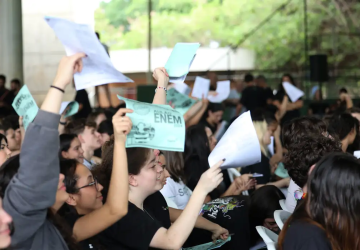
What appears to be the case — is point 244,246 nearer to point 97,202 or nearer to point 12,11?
point 97,202

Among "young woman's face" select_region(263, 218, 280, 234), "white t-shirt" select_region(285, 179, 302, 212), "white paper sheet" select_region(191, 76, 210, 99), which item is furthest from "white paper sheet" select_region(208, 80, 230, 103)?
"white t-shirt" select_region(285, 179, 302, 212)

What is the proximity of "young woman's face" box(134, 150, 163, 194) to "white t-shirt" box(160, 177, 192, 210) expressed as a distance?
1135mm

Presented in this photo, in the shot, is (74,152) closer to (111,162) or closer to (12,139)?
(12,139)

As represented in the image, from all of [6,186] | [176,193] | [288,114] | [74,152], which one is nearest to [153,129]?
[6,186]

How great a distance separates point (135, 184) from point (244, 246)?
1.03 meters

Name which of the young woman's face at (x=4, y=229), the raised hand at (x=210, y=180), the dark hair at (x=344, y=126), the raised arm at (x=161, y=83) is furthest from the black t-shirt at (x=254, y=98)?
the young woman's face at (x=4, y=229)

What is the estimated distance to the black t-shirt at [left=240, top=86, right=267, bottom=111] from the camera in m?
9.98

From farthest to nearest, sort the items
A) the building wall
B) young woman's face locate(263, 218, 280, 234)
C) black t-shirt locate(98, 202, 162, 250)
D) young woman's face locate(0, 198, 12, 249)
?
the building wall → young woman's face locate(263, 218, 280, 234) → black t-shirt locate(98, 202, 162, 250) → young woman's face locate(0, 198, 12, 249)

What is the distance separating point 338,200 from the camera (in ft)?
6.67

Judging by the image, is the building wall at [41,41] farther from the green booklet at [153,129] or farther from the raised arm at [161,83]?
the green booklet at [153,129]

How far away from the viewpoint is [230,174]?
5188mm

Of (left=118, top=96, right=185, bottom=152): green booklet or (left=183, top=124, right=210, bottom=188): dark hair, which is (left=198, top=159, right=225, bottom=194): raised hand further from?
(left=183, top=124, right=210, bottom=188): dark hair

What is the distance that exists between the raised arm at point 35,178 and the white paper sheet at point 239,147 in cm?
72

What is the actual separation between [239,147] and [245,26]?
13579mm
